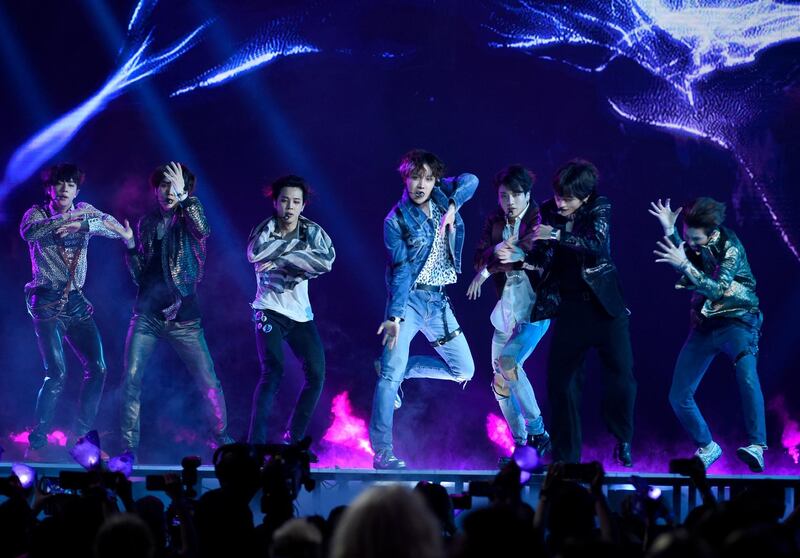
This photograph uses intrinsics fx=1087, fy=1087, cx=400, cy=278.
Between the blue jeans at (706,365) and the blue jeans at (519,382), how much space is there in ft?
3.66

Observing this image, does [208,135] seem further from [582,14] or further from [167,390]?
[582,14]

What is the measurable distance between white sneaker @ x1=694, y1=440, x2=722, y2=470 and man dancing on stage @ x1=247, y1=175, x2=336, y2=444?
3074mm

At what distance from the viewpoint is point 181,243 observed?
930 centimetres

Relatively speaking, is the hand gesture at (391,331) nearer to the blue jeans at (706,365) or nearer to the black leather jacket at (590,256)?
the black leather jacket at (590,256)

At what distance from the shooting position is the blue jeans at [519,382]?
856 cm

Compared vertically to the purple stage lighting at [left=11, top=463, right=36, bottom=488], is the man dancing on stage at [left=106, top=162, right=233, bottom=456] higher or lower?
higher

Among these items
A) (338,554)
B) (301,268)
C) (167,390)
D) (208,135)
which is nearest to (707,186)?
(301,268)

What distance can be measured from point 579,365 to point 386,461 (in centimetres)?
174

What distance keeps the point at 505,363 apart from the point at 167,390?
11.4ft

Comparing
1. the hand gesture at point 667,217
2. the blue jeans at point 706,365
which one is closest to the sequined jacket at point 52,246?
the hand gesture at point 667,217

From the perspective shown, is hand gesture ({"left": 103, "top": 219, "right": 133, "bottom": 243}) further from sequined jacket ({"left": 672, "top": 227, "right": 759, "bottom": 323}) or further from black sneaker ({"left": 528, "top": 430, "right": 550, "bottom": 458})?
sequined jacket ({"left": 672, "top": 227, "right": 759, "bottom": 323})

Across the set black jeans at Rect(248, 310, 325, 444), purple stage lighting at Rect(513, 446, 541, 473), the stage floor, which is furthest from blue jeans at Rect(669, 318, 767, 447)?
purple stage lighting at Rect(513, 446, 541, 473)

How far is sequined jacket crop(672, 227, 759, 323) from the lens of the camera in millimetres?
8398

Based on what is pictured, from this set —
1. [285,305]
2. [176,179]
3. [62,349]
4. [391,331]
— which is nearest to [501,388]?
[391,331]
